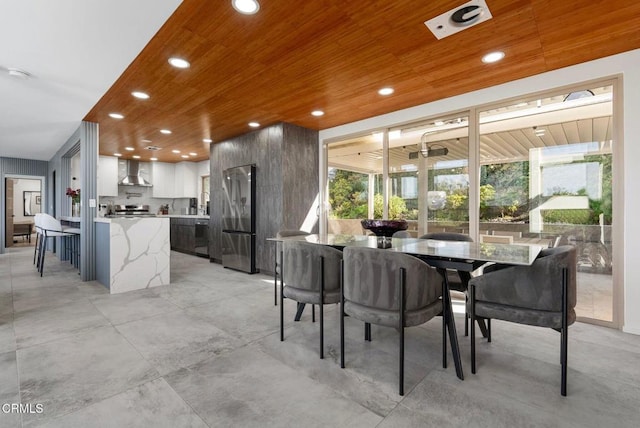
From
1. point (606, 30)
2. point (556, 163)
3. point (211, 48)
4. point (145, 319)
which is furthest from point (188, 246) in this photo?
point (606, 30)

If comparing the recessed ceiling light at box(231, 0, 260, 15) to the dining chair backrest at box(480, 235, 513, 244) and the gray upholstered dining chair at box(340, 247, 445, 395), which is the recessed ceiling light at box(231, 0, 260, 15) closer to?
the gray upholstered dining chair at box(340, 247, 445, 395)

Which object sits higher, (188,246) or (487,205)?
(487,205)

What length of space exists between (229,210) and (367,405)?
444 cm

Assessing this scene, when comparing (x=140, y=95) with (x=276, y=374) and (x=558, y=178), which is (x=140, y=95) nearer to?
(x=276, y=374)

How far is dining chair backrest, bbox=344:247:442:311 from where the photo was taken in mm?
1778

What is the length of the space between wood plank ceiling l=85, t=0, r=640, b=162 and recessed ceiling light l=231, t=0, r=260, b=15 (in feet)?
0.16

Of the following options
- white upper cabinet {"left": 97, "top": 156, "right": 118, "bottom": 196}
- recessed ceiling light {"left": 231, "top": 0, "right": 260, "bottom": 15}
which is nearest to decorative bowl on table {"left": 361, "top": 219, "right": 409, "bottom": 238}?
recessed ceiling light {"left": 231, "top": 0, "right": 260, "bottom": 15}

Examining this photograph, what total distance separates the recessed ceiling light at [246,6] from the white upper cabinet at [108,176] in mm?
7192

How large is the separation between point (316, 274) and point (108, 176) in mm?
7579

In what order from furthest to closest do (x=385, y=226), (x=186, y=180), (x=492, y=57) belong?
(x=186, y=180) → (x=492, y=57) → (x=385, y=226)

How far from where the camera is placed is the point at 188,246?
7477 millimetres

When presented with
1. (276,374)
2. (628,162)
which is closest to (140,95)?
(276,374)

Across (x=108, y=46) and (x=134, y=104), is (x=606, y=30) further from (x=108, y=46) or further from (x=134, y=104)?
(x=134, y=104)

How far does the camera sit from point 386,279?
1.82 meters
